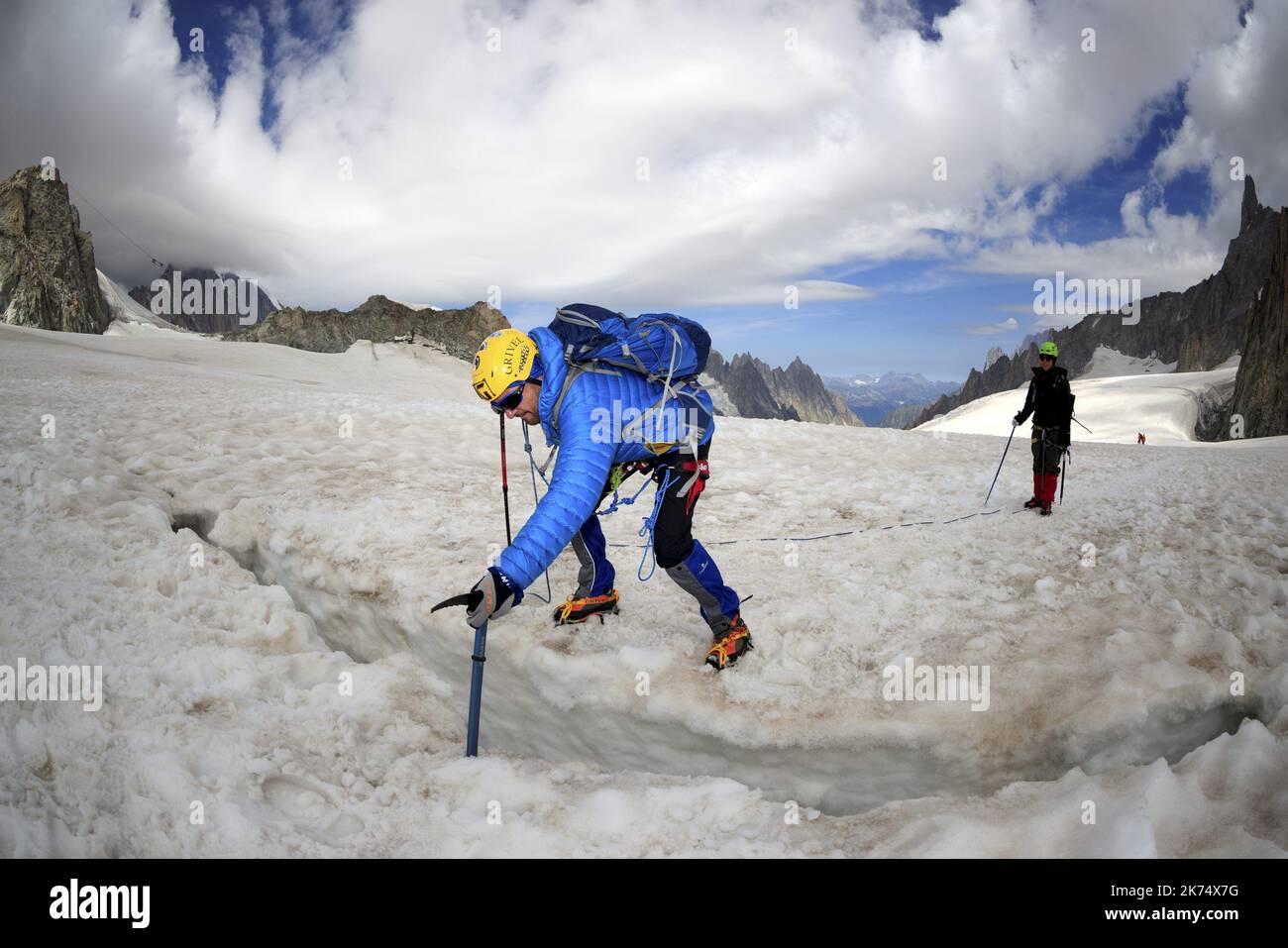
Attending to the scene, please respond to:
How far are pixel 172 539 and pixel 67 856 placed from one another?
4.07 meters

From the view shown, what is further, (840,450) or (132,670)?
(840,450)

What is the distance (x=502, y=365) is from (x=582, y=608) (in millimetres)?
2363

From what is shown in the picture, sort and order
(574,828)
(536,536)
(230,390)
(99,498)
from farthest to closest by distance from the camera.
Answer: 1. (230,390)
2. (99,498)
3. (536,536)
4. (574,828)

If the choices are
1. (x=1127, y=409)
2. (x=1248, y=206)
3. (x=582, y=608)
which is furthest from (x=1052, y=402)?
(x=1248, y=206)

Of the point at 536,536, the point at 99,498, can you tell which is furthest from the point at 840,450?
the point at 99,498

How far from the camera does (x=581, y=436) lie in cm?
391

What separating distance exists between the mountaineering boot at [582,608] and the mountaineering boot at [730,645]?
1151 millimetres

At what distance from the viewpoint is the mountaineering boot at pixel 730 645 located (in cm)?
477

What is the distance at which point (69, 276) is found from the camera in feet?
350

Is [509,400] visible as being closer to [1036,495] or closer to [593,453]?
[593,453]

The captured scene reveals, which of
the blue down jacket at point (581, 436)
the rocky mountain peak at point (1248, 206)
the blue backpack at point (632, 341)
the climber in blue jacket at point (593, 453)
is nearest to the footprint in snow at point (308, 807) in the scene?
the climber in blue jacket at point (593, 453)

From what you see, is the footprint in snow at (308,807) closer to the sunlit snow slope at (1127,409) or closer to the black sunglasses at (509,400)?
the black sunglasses at (509,400)

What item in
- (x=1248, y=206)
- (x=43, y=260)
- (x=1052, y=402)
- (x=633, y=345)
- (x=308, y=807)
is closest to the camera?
(x=308, y=807)
